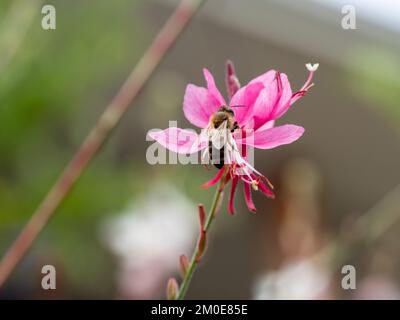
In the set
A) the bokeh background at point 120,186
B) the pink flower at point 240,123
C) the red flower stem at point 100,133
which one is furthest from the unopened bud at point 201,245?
the bokeh background at point 120,186

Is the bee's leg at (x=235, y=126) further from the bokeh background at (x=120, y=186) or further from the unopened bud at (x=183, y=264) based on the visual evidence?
the bokeh background at (x=120, y=186)

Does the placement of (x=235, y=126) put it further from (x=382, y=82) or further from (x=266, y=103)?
(x=382, y=82)

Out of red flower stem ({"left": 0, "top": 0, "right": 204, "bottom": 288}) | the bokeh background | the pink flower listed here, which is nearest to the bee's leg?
the pink flower

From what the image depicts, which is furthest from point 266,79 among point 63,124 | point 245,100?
point 63,124

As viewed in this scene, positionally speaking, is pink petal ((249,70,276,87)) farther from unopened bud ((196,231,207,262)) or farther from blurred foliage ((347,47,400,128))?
blurred foliage ((347,47,400,128))

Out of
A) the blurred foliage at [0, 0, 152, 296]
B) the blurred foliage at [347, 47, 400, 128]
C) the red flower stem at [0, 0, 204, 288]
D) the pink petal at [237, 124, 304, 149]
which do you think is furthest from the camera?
the blurred foliage at [0, 0, 152, 296]
